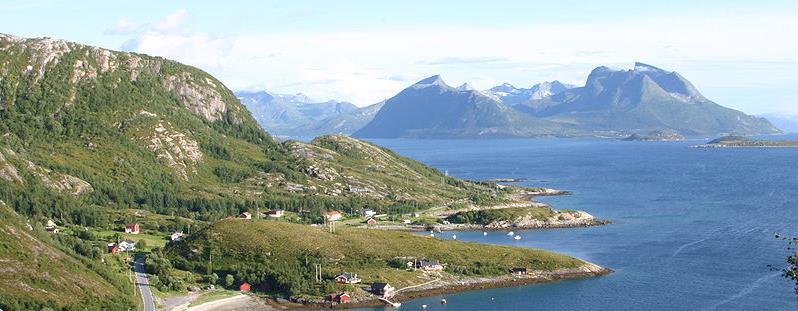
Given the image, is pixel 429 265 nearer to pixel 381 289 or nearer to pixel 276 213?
pixel 381 289

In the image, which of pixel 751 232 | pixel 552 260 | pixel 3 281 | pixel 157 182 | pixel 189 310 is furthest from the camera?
pixel 157 182

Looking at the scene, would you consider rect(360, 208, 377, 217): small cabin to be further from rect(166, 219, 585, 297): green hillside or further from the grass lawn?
Result: the grass lawn

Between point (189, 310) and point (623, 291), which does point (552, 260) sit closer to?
point (623, 291)

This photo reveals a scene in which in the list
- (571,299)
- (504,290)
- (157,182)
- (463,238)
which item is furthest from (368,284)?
(157,182)

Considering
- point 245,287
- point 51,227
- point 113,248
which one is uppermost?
point 51,227

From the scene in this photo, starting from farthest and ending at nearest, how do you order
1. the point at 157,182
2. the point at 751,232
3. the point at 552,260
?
the point at 157,182 → the point at 751,232 → the point at 552,260

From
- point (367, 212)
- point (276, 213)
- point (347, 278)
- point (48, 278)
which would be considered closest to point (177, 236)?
point (276, 213)

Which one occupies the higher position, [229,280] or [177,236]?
[177,236]
